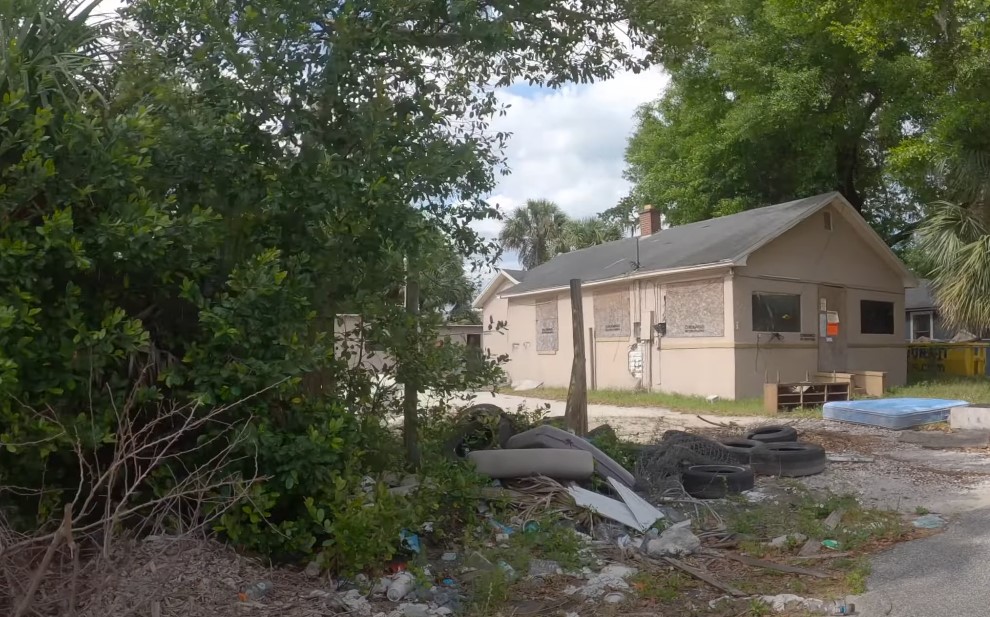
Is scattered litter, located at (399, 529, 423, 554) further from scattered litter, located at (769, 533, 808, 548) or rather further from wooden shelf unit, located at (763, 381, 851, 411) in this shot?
wooden shelf unit, located at (763, 381, 851, 411)

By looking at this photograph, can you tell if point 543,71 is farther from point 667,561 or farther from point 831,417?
point 831,417

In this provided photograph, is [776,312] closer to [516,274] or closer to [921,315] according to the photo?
[516,274]

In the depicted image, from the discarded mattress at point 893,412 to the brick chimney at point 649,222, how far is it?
12325mm

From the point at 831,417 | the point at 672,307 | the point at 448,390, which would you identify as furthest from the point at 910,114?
the point at 448,390

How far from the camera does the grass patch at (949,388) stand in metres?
18.5

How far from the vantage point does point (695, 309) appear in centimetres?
1986

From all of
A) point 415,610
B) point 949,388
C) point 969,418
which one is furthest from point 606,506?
point 949,388

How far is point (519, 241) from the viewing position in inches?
2000

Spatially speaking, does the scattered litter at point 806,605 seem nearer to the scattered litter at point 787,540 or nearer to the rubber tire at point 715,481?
the scattered litter at point 787,540

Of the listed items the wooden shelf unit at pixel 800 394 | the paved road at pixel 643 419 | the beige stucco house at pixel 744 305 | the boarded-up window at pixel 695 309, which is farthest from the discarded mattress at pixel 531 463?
the boarded-up window at pixel 695 309

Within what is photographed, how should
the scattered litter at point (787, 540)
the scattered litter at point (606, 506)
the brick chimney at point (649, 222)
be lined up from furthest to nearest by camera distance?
the brick chimney at point (649, 222) → the scattered litter at point (606, 506) → the scattered litter at point (787, 540)

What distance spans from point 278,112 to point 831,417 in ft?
39.3

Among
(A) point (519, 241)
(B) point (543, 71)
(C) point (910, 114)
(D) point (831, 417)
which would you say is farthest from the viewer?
(A) point (519, 241)

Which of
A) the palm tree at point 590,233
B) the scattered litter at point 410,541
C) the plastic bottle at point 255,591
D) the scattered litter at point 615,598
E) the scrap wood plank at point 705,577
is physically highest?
the palm tree at point 590,233
